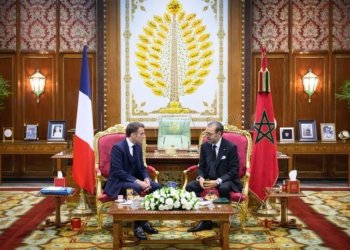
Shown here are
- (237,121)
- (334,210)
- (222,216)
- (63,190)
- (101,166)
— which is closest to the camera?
(222,216)

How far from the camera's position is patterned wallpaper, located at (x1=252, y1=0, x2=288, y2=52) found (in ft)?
34.2

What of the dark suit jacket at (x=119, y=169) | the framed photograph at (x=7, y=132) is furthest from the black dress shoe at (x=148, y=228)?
the framed photograph at (x=7, y=132)

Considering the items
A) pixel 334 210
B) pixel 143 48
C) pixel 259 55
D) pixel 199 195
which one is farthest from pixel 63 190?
pixel 259 55

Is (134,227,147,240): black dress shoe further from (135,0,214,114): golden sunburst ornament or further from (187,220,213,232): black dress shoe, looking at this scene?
(135,0,214,114): golden sunburst ornament

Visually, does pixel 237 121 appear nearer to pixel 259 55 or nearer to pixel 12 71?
pixel 259 55

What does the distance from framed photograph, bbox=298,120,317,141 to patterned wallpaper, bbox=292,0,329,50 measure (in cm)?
138

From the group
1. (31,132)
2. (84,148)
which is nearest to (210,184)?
(84,148)

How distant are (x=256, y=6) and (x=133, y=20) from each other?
7.56 ft

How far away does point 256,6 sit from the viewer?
10.4 m

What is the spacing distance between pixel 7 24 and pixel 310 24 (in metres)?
5.57

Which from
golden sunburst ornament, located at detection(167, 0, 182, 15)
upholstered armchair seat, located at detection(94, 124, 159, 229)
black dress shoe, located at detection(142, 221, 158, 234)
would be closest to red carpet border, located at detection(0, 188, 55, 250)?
upholstered armchair seat, located at detection(94, 124, 159, 229)

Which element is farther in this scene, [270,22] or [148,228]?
[270,22]

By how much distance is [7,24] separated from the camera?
34.1ft

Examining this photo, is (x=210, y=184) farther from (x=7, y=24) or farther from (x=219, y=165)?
(x=7, y=24)
